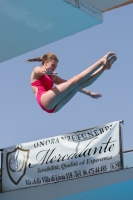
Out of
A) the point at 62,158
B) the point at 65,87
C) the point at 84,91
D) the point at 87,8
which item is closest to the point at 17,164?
the point at 62,158

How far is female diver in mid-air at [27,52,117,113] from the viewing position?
573cm

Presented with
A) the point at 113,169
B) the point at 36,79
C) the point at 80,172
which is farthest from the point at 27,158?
the point at 36,79

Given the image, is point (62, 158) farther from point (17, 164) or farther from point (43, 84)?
point (43, 84)

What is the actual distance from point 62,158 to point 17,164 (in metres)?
0.86

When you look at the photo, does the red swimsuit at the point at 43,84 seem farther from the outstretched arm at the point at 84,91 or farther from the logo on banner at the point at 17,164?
the logo on banner at the point at 17,164

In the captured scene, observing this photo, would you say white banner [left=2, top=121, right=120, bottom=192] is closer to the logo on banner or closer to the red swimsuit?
the logo on banner

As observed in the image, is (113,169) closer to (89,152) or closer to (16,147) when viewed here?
(89,152)

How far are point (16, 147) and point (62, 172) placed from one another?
1.07 meters

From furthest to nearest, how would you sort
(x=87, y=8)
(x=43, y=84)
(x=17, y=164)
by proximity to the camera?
(x=17, y=164) → (x=87, y=8) → (x=43, y=84)

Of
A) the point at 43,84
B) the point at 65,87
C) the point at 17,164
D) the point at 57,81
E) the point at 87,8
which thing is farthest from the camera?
the point at 17,164

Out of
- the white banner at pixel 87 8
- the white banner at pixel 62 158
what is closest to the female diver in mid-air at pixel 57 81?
the white banner at pixel 87 8

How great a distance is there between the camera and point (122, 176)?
903cm

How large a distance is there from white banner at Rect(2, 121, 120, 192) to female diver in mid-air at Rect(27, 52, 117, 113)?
3.22 metres

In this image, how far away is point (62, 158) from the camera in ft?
32.1
